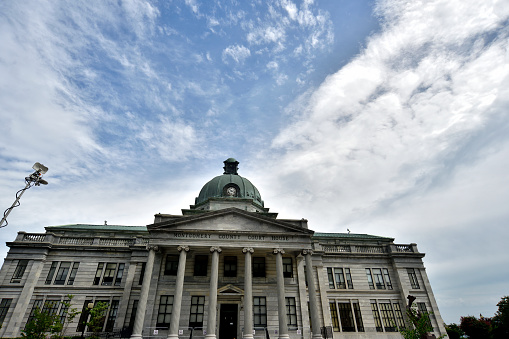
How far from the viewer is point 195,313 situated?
25719 mm

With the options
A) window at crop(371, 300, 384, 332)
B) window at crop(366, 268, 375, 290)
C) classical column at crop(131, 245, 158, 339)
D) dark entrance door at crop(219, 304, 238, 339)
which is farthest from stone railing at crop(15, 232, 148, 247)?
window at crop(371, 300, 384, 332)

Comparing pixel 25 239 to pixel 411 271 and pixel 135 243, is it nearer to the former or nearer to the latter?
pixel 135 243

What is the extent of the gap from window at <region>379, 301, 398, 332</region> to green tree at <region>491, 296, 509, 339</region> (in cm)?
1090

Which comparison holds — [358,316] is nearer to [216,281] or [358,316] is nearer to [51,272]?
[216,281]

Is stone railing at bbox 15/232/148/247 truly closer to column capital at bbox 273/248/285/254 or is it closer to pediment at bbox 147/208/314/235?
pediment at bbox 147/208/314/235

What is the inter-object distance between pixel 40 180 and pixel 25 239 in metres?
19.8

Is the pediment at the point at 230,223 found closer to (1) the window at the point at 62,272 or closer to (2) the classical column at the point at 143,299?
(2) the classical column at the point at 143,299

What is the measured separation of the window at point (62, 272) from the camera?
28.0 metres

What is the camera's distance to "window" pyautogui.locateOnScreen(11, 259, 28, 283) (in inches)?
1065

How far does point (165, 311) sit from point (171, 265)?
428 centimetres

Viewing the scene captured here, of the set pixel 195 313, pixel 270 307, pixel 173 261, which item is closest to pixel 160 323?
pixel 195 313

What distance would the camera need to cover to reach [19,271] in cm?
2748

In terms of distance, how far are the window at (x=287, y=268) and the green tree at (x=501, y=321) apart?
22990 millimetres

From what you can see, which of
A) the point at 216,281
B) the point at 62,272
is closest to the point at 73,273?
the point at 62,272
